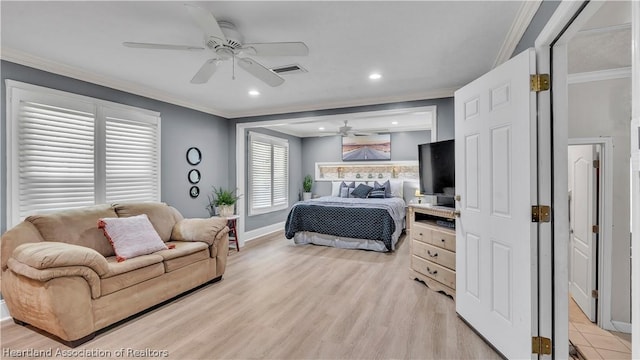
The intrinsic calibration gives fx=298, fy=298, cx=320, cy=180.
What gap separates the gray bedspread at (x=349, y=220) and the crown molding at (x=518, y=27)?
9.38 ft

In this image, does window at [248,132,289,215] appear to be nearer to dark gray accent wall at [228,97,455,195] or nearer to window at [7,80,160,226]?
dark gray accent wall at [228,97,455,195]

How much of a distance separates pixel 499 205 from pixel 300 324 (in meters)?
1.84

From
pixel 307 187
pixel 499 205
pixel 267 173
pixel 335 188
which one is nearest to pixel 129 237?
pixel 499 205

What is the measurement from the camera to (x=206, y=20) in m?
1.82

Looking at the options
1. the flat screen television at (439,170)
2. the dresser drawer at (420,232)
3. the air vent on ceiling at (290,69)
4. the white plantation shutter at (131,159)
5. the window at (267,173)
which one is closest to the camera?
the air vent on ceiling at (290,69)

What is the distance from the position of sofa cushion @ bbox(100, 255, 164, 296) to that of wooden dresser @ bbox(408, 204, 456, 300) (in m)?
2.80

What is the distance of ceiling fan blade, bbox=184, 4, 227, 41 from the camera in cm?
168

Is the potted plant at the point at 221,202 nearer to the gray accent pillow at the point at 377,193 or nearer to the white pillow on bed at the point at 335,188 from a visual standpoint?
the white pillow on bed at the point at 335,188

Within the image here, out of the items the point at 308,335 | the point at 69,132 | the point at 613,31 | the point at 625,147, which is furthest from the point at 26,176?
the point at 625,147

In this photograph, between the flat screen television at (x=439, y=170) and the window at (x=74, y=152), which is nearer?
the window at (x=74, y=152)

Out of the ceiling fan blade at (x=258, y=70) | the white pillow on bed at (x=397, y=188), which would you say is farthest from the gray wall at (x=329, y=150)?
the ceiling fan blade at (x=258, y=70)

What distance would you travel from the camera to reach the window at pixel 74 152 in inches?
112

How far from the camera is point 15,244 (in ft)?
8.08

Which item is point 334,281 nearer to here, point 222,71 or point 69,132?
point 222,71
